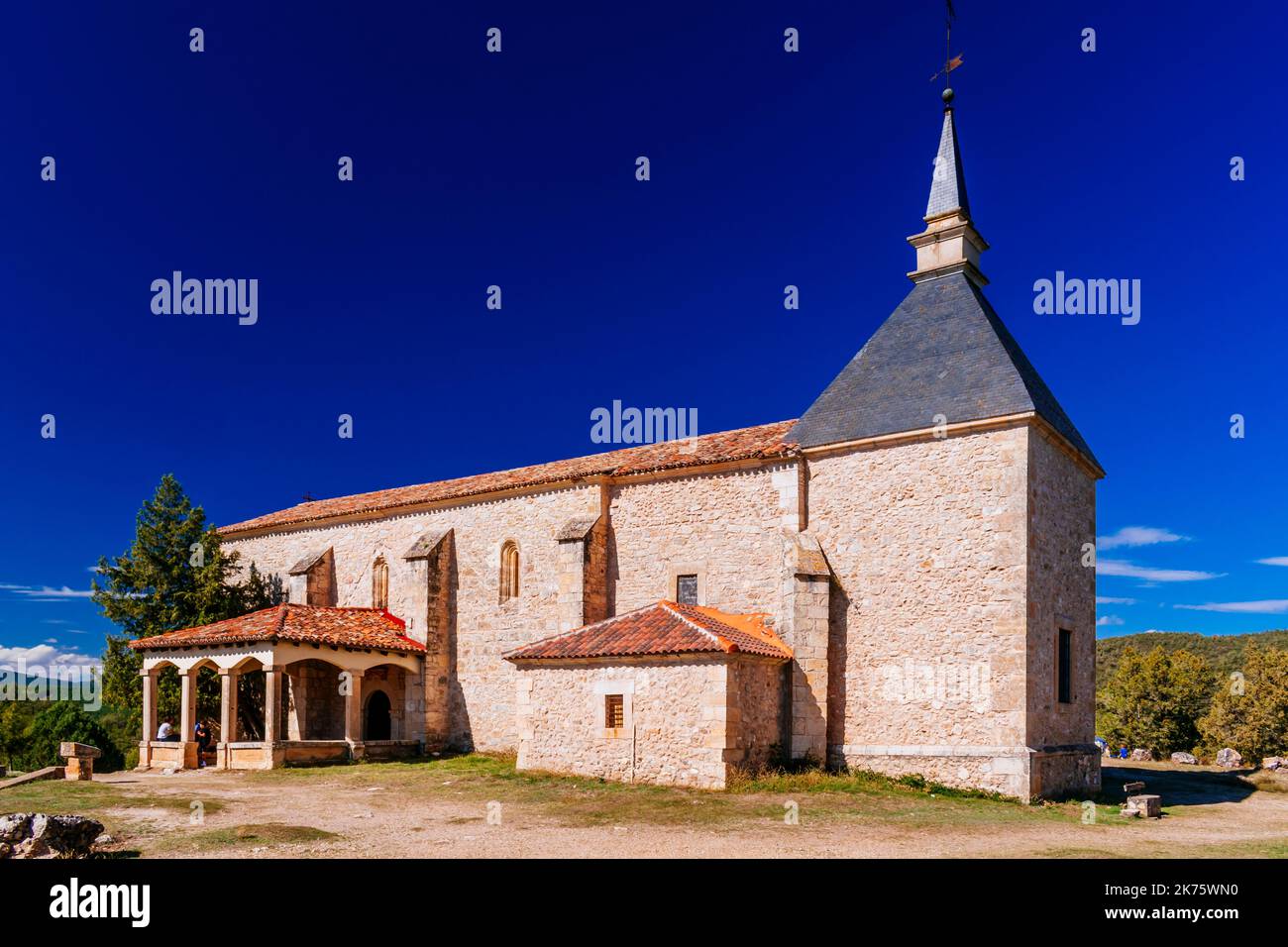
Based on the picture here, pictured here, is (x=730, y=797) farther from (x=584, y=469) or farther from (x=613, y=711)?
(x=584, y=469)

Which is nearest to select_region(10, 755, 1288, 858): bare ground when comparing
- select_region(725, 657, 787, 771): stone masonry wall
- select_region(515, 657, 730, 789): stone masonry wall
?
select_region(515, 657, 730, 789): stone masonry wall

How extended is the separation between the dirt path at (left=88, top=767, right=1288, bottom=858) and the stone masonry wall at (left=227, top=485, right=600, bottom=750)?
714 cm

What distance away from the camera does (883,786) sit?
1725cm

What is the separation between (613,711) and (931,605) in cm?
661

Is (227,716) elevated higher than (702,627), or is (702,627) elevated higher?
(702,627)

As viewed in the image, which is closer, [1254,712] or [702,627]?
A: [702,627]

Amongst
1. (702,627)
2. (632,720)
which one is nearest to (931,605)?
(702,627)

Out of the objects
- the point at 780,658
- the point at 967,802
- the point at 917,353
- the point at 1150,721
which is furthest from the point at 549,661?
the point at 1150,721

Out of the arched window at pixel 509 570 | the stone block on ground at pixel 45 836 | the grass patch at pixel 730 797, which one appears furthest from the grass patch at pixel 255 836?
the arched window at pixel 509 570

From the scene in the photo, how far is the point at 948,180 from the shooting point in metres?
22.8

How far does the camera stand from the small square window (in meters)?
18.4

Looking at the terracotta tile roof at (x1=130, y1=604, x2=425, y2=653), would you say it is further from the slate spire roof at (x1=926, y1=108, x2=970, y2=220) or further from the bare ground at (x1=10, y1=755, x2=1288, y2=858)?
the slate spire roof at (x1=926, y1=108, x2=970, y2=220)

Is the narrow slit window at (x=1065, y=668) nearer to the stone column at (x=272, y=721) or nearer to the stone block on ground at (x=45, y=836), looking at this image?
the stone block on ground at (x=45, y=836)
